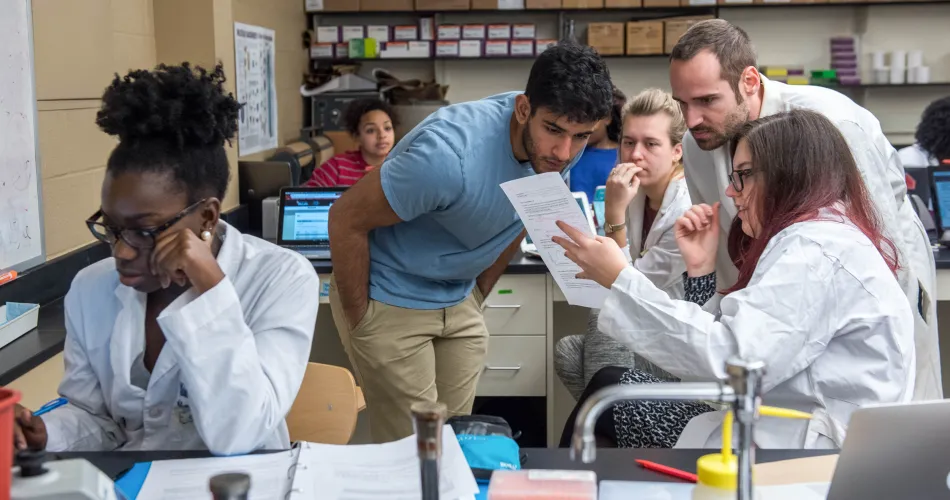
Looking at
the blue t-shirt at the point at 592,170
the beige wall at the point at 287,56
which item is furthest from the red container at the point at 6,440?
the beige wall at the point at 287,56

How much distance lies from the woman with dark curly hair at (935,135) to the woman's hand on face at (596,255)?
9.46ft

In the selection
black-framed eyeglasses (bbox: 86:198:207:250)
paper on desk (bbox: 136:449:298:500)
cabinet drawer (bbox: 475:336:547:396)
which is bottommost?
cabinet drawer (bbox: 475:336:547:396)

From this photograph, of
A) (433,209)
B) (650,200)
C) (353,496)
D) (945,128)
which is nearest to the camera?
(353,496)

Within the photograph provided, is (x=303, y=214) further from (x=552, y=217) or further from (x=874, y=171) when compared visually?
(x=874, y=171)

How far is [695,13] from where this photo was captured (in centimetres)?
626

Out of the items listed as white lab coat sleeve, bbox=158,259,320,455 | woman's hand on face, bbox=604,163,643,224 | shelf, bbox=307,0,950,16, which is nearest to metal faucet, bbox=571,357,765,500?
white lab coat sleeve, bbox=158,259,320,455

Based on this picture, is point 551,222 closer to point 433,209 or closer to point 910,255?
point 433,209

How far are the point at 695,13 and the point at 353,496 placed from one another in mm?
5598

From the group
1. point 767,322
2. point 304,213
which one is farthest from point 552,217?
point 304,213

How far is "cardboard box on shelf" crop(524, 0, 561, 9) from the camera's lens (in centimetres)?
613

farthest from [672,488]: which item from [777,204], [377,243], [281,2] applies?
[281,2]

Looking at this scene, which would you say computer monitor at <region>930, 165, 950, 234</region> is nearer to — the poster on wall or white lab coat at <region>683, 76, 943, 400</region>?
white lab coat at <region>683, 76, 943, 400</region>

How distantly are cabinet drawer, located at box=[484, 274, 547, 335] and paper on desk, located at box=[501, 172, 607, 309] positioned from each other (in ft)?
4.08

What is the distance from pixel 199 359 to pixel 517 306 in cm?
205
